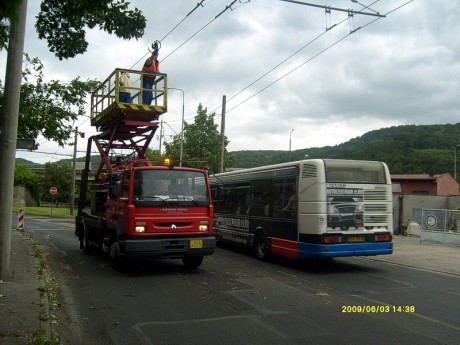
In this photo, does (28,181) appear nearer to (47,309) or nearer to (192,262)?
(192,262)

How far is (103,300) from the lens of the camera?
25.6ft

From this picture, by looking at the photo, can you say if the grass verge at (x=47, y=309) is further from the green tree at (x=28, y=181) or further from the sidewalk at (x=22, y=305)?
the green tree at (x=28, y=181)

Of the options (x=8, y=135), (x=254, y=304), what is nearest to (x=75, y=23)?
(x=8, y=135)

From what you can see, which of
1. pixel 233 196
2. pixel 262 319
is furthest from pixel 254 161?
pixel 262 319

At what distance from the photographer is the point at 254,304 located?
750cm

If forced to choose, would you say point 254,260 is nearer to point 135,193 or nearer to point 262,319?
point 135,193

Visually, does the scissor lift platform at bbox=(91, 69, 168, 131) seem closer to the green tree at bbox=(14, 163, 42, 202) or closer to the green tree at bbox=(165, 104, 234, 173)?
the green tree at bbox=(165, 104, 234, 173)

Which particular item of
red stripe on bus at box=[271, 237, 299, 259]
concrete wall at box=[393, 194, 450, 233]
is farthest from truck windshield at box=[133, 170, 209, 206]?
concrete wall at box=[393, 194, 450, 233]

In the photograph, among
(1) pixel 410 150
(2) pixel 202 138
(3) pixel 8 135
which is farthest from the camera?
(1) pixel 410 150

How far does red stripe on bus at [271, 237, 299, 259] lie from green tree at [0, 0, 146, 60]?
6.24m

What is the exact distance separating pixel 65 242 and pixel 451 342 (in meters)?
15.7

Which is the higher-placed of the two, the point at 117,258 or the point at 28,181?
the point at 28,181

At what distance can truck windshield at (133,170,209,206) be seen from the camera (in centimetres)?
1029

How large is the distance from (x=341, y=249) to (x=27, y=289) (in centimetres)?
686
